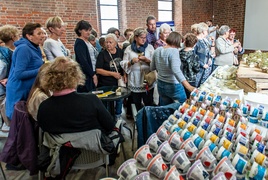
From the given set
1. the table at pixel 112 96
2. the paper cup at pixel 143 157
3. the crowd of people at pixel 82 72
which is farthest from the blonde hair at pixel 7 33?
the paper cup at pixel 143 157

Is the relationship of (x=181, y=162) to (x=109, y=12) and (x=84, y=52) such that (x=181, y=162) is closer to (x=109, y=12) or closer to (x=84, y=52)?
(x=84, y=52)

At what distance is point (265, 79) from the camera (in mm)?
1921

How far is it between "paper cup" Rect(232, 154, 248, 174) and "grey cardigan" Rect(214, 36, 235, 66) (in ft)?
10.4

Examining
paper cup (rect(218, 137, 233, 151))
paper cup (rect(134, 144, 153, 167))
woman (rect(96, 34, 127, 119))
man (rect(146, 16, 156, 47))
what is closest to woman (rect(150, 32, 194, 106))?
woman (rect(96, 34, 127, 119))

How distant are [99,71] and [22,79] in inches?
A: 34.9

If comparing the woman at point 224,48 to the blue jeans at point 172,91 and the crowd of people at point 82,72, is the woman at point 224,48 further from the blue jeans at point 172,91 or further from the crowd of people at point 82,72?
the blue jeans at point 172,91

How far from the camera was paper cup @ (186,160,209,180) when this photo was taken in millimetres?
758

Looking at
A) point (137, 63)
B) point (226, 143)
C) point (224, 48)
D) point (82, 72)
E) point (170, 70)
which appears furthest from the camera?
point (224, 48)

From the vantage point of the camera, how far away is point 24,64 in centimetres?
A: 215

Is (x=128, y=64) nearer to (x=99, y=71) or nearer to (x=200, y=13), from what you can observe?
(x=99, y=71)

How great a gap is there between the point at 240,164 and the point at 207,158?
11 cm

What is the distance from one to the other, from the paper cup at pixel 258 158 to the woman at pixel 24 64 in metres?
2.03

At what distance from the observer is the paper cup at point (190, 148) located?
2.89ft


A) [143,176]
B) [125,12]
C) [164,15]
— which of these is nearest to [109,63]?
[143,176]
